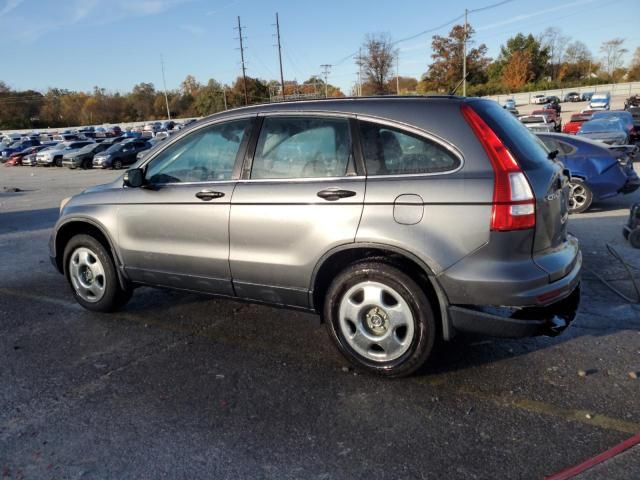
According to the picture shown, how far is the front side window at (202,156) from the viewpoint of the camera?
3.95 m

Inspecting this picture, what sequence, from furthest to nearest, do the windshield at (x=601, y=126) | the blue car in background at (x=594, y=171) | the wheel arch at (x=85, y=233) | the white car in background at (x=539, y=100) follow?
the white car in background at (x=539, y=100)
the windshield at (x=601, y=126)
the blue car in background at (x=594, y=171)
the wheel arch at (x=85, y=233)

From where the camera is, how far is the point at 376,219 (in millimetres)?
3238

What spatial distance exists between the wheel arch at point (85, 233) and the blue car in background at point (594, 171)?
7.15m

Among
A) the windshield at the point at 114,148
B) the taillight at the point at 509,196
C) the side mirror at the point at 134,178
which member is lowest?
the taillight at the point at 509,196

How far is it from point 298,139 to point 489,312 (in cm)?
178

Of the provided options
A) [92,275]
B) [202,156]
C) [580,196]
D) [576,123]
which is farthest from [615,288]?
[576,123]

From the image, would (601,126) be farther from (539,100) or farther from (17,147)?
(539,100)

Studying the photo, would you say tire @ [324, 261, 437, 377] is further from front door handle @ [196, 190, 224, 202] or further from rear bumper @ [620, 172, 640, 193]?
rear bumper @ [620, 172, 640, 193]

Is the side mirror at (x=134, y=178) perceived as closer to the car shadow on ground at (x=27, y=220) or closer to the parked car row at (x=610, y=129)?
the car shadow on ground at (x=27, y=220)

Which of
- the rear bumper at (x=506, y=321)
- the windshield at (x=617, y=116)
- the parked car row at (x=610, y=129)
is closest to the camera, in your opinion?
the rear bumper at (x=506, y=321)

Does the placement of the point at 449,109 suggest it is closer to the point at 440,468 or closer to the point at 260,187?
the point at 260,187

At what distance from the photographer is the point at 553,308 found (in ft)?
10.6

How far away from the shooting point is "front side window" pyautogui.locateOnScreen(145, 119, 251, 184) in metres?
3.95

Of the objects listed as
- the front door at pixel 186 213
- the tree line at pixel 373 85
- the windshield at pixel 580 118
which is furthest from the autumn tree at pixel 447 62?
the front door at pixel 186 213
